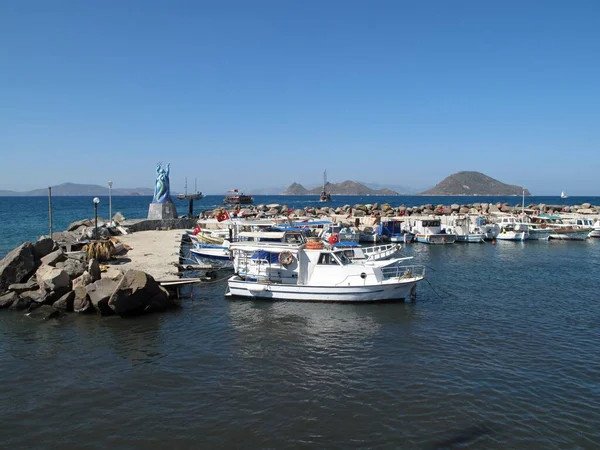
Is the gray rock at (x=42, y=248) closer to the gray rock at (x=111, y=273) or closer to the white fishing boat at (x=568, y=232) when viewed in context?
the gray rock at (x=111, y=273)

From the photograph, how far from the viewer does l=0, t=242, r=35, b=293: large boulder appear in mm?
22828

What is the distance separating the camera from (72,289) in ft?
70.2

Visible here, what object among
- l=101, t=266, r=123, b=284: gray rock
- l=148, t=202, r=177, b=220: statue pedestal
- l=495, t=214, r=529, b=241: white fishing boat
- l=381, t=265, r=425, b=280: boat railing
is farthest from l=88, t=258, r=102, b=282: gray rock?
l=495, t=214, r=529, b=241: white fishing boat

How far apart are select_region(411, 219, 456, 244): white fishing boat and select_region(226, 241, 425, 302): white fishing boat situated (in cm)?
2724

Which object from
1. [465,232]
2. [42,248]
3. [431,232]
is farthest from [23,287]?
[465,232]

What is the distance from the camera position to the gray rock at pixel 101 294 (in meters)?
19.9

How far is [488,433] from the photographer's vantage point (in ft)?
36.7

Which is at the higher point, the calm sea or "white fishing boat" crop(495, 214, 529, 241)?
"white fishing boat" crop(495, 214, 529, 241)

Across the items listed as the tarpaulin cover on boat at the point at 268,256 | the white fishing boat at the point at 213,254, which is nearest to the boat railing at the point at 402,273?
the tarpaulin cover on boat at the point at 268,256

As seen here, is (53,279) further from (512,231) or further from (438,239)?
(512,231)

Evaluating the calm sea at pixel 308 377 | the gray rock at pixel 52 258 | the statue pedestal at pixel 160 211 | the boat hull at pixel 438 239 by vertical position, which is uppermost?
the statue pedestal at pixel 160 211

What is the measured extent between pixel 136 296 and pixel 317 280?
31.0 feet

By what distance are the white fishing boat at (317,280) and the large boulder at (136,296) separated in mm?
4662

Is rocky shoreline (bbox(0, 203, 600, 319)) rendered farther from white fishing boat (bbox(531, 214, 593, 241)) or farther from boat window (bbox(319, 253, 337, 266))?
white fishing boat (bbox(531, 214, 593, 241))
